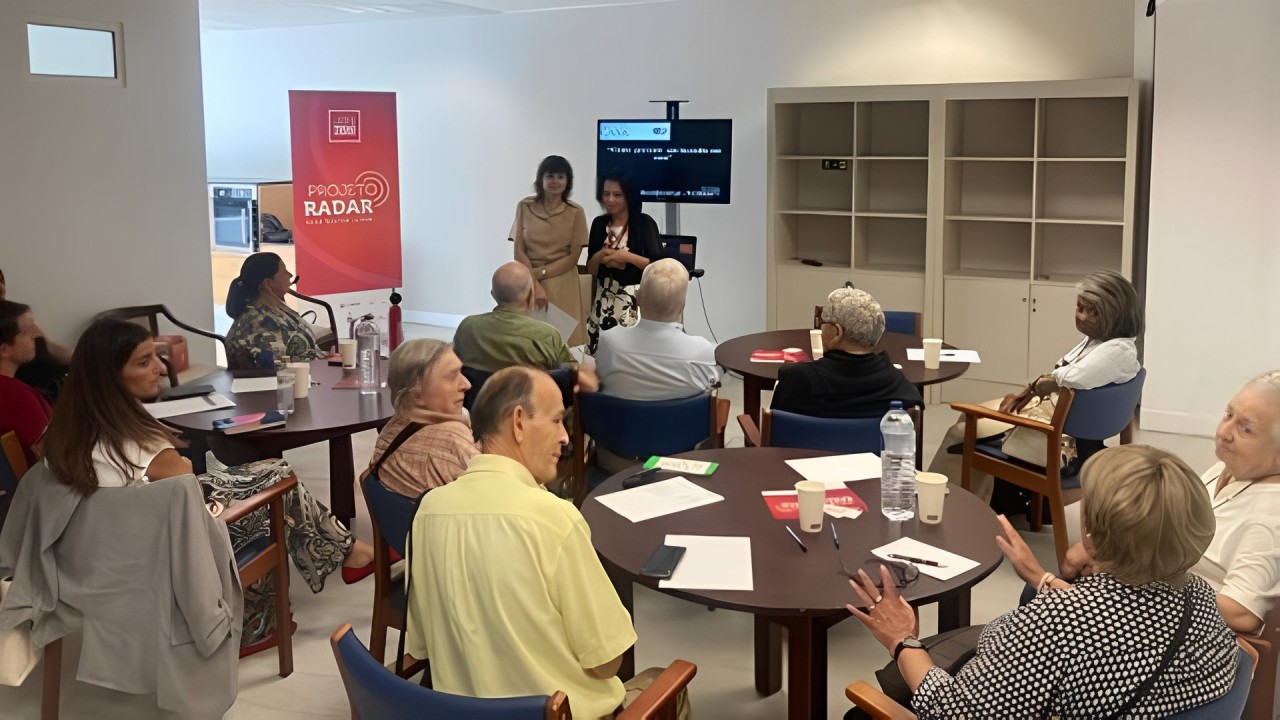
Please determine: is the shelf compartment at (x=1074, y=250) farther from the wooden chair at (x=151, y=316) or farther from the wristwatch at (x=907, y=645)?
the wristwatch at (x=907, y=645)

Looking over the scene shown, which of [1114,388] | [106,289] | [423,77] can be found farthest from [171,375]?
[423,77]

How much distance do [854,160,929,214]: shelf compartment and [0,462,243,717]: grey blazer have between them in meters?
5.54

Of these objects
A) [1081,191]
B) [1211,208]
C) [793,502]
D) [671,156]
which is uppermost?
[671,156]

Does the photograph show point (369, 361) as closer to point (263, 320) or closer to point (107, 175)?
point (263, 320)

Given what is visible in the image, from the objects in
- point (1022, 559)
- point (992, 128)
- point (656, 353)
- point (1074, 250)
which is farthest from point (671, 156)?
point (1022, 559)

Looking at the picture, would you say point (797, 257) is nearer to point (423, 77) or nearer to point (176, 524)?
point (423, 77)

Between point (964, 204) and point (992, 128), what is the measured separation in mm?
526

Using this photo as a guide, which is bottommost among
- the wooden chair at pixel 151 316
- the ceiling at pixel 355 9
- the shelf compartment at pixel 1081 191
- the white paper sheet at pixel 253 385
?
the white paper sheet at pixel 253 385

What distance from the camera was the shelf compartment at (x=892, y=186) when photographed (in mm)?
7871

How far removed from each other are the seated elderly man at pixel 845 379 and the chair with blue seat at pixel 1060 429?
2.15 ft

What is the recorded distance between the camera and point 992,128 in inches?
299

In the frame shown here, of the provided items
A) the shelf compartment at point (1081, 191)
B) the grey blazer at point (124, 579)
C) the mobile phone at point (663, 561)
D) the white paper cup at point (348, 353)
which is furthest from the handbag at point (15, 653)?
the shelf compartment at point (1081, 191)

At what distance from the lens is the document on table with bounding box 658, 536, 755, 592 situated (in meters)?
2.64

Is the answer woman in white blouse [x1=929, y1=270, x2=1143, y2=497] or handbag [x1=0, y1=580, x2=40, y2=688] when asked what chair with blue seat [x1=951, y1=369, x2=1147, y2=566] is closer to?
woman in white blouse [x1=929, y1=270, x2=1143, y2=497]
